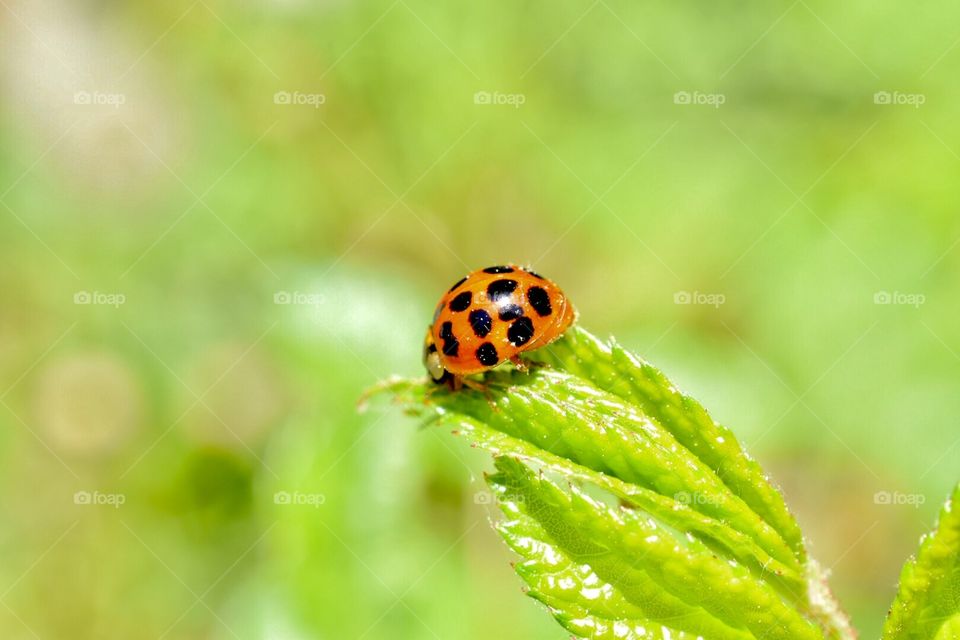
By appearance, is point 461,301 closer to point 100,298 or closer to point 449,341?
point 449,341

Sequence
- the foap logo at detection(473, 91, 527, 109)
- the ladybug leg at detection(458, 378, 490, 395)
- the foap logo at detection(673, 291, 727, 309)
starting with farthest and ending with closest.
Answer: the foap logo at detection(473, 91, 527, 109)
the foap logo at detection(673, 291, 727, 309)
the ladybug leg at detection(458, 378, 490, 395)

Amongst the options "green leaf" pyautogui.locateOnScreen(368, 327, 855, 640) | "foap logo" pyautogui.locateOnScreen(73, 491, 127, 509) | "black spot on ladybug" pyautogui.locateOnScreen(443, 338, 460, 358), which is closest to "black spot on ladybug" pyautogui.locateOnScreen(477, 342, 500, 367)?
"black spot on ladybug" pyautogui.locateOnScreen(443, 338, 460, 358)

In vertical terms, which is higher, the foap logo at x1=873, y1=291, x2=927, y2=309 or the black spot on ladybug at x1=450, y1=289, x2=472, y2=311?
the foap logo at x1=873, y1=291, x2=927, y2=309

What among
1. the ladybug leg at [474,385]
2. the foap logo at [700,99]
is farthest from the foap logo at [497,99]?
the ladybug leg at [474,385]

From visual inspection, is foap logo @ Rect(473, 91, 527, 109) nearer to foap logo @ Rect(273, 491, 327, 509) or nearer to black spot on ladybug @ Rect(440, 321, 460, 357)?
foap logo @ Rect(273, 491, 327, 509)

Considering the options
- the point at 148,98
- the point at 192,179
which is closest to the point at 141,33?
the point at 148,98

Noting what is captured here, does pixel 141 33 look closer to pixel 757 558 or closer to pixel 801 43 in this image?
pixel 801 43
